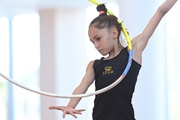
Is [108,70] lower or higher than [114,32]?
lower

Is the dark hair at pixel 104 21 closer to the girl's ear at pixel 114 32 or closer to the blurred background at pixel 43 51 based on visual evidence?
the girl's ear at pixel 114 32

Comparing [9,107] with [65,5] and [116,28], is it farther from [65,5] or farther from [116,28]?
[116,28]

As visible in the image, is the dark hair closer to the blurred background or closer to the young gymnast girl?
the young gymnast girl

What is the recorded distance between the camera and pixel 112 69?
1.05 meters

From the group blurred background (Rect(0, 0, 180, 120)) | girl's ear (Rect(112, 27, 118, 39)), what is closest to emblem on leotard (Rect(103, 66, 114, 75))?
girl's ear (Rect(112, 27, 118, 39))

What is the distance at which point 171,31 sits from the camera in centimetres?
153

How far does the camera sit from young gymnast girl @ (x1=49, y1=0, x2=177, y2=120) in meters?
1.02

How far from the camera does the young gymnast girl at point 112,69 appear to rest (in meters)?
1.02

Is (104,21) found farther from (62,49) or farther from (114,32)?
(62,49)

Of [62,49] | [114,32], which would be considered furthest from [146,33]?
[62,49]

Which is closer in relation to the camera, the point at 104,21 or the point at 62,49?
the point at 104,21

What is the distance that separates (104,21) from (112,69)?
0.16 metres

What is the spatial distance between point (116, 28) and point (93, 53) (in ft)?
1.85

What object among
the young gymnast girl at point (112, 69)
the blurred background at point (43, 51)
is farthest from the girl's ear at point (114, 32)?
the blurred background at point (43, 51)
